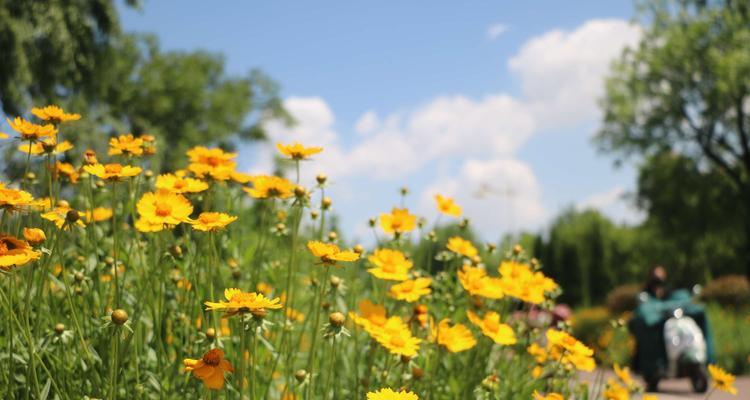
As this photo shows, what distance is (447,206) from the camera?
246 centimetres

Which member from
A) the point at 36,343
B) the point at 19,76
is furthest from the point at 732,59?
the point at 36,343

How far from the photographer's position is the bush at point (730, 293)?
1425cm

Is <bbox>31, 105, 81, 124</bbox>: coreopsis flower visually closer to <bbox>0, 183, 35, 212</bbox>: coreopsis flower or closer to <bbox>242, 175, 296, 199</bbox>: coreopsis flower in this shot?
<bbox>0, 183, 35, 212</bbox>: coreopsis flower

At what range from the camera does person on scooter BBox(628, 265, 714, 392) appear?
642 centimetres

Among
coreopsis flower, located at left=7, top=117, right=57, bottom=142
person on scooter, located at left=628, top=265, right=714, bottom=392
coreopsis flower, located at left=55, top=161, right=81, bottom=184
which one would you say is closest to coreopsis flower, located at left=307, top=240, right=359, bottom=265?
coreopsis flower, located at left=7, top=117, right=57, bottom=142

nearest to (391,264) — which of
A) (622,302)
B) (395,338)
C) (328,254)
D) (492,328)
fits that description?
(395,338)

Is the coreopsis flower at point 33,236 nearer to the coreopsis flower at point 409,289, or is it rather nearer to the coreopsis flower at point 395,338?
the coreopsis flower at point 395,338

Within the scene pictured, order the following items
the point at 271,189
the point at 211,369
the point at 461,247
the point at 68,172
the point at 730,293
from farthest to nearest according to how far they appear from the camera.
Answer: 1. the point at 730,293
2. the point at 461,247
3. the point at 68,172
4. the point at 271,189
5. the point at 211,369

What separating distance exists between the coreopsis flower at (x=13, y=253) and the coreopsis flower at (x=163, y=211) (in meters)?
0.27

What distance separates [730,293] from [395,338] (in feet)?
48.0

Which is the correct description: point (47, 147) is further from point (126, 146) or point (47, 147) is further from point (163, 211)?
point (163, 211)

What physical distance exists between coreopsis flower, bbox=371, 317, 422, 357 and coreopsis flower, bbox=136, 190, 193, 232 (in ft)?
1.65

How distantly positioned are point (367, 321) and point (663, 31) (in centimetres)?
2349

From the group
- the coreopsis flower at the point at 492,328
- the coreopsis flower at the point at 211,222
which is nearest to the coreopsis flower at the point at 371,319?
the coreopsis flower at the point at 492,328
